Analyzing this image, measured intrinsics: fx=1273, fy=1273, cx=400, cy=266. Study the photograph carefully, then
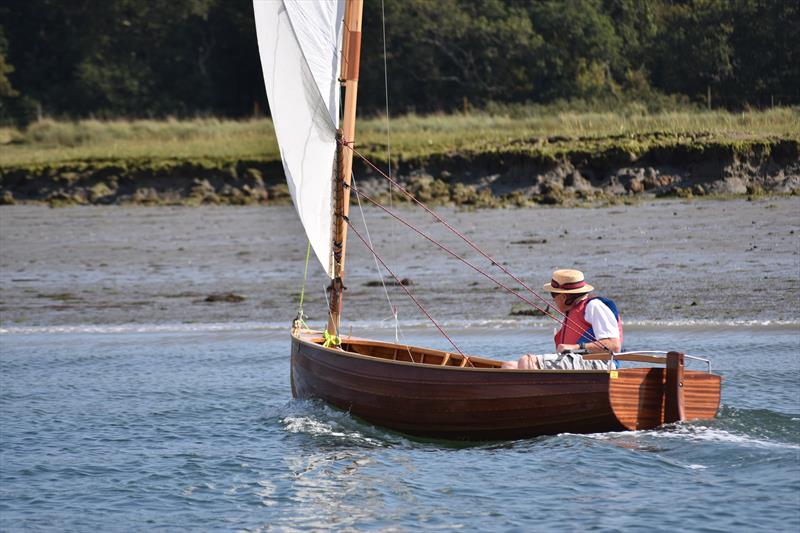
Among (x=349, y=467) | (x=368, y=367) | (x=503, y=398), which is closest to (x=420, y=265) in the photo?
(x=368, y=367)

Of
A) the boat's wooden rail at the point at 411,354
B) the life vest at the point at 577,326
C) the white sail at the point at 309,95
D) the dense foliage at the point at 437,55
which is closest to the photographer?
the life vest at the point at 577,326

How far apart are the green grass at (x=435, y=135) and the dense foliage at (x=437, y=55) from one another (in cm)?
390

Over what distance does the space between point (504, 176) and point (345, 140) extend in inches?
685

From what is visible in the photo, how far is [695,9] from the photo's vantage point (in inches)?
1644

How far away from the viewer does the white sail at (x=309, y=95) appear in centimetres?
1280

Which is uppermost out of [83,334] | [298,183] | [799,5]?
[799,5]

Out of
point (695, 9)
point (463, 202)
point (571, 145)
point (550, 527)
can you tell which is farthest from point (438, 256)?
point (695, 9)

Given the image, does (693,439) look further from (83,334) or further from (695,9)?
(695,9)

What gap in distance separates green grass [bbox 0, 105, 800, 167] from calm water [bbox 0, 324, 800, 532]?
1521cm

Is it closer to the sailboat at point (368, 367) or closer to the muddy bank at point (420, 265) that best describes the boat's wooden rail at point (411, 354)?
the sailboat at point (368, 367)

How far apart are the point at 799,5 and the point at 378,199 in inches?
618

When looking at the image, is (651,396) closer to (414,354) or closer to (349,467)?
(349,467)

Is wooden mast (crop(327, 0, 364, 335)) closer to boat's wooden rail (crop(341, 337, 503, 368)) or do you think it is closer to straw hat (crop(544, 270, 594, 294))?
boat's wooden rail (crop(341, 337, 503, 368))

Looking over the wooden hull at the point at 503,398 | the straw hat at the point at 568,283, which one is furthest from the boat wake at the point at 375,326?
the straw hat at the point at 568,283
